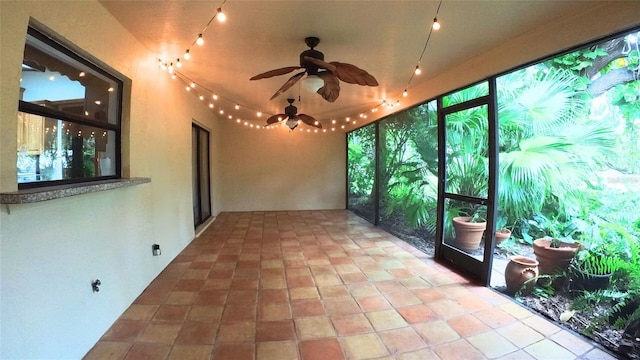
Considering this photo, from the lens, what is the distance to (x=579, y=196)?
2447 millimetres

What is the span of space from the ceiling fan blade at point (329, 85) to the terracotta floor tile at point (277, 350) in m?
1.97

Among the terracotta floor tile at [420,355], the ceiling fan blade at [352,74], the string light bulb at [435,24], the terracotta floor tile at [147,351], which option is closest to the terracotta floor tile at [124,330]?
the terracotta floor tile at [147,351]

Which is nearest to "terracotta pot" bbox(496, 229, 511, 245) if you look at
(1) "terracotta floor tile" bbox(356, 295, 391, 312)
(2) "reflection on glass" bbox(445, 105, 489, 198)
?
(2) "reflection on glass" bbox(445, 105, 489, 198)

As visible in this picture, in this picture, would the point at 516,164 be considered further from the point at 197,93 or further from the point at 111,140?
the point at 197,93

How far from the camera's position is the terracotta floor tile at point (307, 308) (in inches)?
89.0

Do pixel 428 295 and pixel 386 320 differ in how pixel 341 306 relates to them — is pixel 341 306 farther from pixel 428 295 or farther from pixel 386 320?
pixel 428 295

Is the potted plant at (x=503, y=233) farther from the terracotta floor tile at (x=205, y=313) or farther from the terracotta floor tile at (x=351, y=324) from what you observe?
the terracotta floor tile at (x=205, y=313)

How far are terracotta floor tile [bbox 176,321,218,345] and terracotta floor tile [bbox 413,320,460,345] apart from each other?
1.50 metres

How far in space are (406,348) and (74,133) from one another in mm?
2636

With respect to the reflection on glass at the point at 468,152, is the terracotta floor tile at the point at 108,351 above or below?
below

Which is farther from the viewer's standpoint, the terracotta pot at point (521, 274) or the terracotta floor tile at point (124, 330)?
the terracotta pot at point (521, 274)

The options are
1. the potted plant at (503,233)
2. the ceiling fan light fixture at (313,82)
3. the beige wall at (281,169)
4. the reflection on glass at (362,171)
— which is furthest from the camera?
the beige wall at (281,169)

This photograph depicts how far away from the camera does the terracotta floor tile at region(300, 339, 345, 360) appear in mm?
1762

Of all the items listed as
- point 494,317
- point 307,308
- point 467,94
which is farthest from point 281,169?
point 494,317
